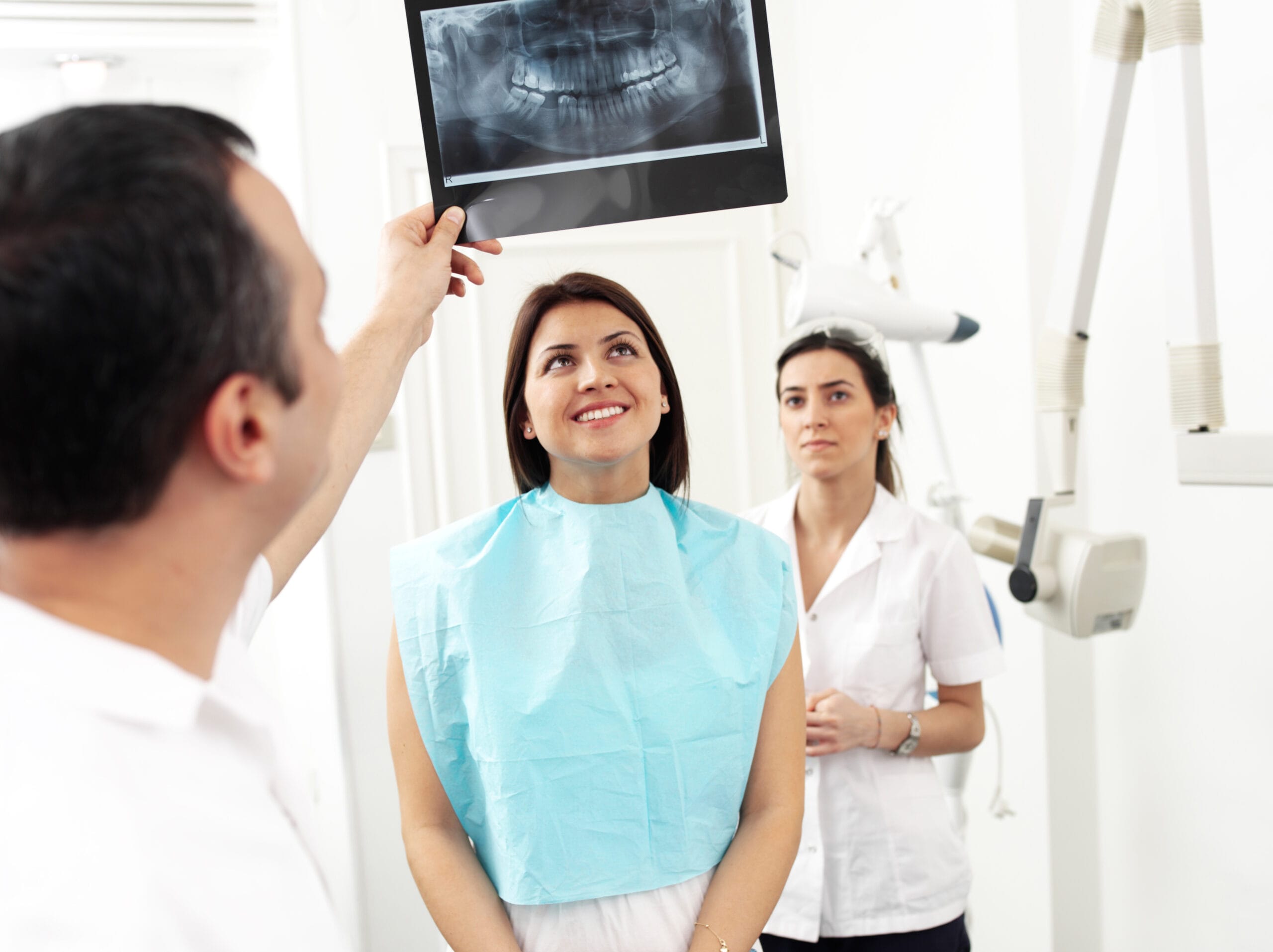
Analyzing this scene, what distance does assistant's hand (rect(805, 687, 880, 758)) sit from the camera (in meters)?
1.61

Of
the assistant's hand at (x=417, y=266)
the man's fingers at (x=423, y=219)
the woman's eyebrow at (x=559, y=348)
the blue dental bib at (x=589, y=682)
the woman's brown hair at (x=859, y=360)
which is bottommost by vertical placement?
the blue dental bib at (x=589, y=682)

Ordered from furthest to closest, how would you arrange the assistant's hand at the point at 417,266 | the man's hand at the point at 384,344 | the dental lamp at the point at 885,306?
1. the dental lamp at the point at 885,306
2. the assistant's hand at the point at 417,266
3. the man's hand at the point at 384,344

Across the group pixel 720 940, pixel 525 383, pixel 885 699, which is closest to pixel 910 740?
pixel 885 699

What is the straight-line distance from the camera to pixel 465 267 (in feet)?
4.00

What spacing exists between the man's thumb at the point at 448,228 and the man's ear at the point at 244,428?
58cm

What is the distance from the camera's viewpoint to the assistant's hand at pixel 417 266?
1.12 metres

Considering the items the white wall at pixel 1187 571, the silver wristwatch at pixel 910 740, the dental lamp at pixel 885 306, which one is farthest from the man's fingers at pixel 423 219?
the white wall at pixel 1187 571

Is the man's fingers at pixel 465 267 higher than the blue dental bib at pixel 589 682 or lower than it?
higher

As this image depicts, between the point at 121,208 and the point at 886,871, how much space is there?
1497mm

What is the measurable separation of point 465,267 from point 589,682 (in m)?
0.55

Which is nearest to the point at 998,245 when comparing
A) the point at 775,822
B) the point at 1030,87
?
the point at 1030,87

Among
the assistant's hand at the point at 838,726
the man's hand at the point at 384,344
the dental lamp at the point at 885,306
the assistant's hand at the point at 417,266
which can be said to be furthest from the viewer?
the dental lamp at the point at 885,306

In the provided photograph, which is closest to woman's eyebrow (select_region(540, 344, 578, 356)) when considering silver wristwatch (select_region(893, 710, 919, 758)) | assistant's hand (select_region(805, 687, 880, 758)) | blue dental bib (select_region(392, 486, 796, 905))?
blue dental bib (select_region(392, 486, 796, 905))

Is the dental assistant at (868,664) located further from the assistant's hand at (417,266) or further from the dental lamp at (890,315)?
the assistant's hand at (417,266)
